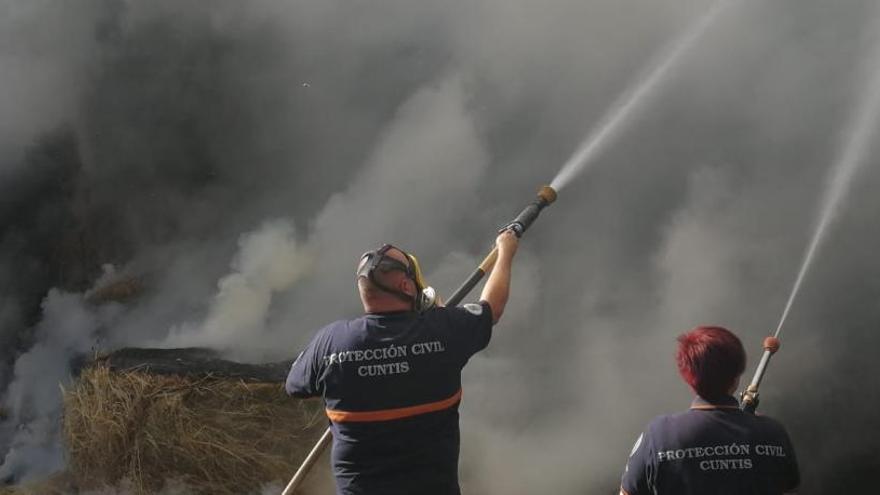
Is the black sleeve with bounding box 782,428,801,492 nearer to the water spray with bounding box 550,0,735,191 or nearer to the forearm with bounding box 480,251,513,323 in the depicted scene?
the forearm with bounding box 480,251,513,323

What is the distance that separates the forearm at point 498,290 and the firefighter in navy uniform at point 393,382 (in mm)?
128

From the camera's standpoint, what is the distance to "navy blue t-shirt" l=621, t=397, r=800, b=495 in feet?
6.99

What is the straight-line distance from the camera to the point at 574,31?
617 cm

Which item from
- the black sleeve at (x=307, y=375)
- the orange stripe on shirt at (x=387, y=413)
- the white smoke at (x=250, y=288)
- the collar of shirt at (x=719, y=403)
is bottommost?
the collar of shirt at (x=719, y=403)

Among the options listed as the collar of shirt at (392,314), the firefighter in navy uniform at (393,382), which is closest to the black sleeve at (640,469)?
the firefighter in navy uniform at (393,382)

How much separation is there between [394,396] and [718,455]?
0.99 metres

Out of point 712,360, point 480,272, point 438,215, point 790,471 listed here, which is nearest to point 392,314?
point 480,272

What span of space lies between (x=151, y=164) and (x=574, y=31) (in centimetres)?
424

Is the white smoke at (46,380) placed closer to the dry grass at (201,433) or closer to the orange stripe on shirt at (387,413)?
the dry grass at (201,433)

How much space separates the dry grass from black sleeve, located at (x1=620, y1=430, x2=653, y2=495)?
8.44ft

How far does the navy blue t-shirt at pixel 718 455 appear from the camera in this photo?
2.13 metres

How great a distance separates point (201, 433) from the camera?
14.3 feet

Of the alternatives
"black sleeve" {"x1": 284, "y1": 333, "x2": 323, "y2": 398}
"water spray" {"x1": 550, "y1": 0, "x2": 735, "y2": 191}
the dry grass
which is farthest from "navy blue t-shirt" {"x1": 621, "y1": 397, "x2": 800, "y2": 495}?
"water spray" {"x1": 550, "y1": 0, "x2": 735, "y2": 191}

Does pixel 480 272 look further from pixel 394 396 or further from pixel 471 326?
pixel 394 396
